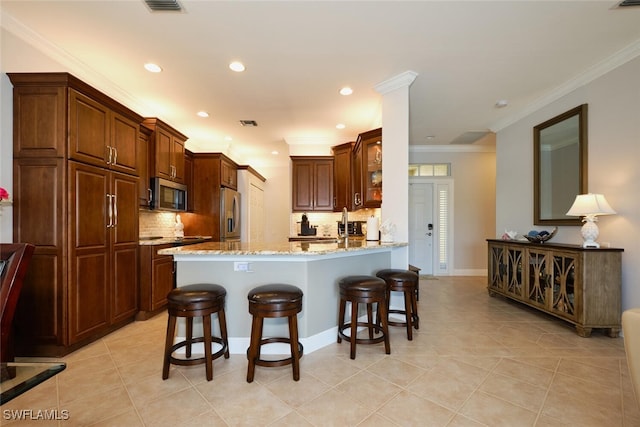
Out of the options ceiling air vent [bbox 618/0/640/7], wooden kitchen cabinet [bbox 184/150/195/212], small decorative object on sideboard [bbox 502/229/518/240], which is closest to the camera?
ceiling air vent [bbox 618/0/640/7]

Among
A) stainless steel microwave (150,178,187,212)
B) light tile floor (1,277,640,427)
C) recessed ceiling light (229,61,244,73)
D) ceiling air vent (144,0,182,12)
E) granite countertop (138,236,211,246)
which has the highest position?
ceiling air vent (144,0,182,12)

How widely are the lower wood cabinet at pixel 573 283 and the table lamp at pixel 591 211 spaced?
138mm

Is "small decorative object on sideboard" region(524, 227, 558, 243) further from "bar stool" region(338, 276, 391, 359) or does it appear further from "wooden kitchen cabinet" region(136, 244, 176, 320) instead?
"wooden kitchen cabinet" region(136, 244, 176, 320)

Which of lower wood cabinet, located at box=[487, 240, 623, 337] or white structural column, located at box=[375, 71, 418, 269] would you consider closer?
lower wood cabinet, located at box=[487, 240, 623, 337]

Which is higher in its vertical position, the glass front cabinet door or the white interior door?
the glass front cabinet door

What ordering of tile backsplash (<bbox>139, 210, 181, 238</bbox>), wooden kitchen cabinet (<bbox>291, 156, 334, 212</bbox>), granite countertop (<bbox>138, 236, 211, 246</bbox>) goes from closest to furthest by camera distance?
granite countertop (<bbox>138, 236, 211, 246</bbox>), tile backsplash (<bbox>139, 210, 181, 238</bbox>), wooden kitchen cabinet (<bbox>291, 156, 334, 212</bbox>)

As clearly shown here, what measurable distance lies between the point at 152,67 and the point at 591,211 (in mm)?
4812

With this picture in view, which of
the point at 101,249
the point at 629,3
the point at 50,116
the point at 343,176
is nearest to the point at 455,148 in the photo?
the point at 343,176

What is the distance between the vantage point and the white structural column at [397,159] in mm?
3232

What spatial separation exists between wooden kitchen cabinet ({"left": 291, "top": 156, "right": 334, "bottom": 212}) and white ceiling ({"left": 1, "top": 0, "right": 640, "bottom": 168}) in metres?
1.47

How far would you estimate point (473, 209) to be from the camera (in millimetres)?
5965

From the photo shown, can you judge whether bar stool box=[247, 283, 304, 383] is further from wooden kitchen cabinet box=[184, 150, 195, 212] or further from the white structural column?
wooden kitchen cabinet box=[184, 150, 195, 212]

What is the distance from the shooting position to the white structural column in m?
3.23

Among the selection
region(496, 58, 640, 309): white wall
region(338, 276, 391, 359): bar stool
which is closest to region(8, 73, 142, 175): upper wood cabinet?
region(338, 276, 391, 359): bar stool
